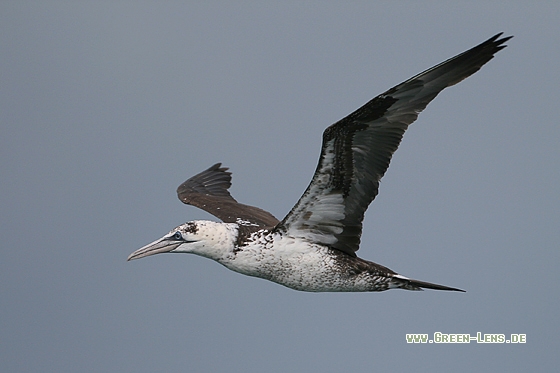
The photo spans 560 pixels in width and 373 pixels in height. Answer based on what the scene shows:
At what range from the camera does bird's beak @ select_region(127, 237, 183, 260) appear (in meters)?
13.7

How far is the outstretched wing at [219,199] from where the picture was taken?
15391 millimetres

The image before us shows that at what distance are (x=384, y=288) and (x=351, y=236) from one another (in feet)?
3.01

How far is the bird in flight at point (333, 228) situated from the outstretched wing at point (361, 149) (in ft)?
0.04

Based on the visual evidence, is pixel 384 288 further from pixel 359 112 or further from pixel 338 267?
pixel 359 112

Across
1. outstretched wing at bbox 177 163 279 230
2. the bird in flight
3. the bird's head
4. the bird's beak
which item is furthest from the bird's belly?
the bird's beak

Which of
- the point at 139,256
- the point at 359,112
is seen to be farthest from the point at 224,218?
the point at 359,112

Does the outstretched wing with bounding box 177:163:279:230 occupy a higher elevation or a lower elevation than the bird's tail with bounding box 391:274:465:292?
higher

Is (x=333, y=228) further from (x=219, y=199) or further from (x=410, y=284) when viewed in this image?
(x=219, y=199)

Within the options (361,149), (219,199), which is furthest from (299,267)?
(219,199)

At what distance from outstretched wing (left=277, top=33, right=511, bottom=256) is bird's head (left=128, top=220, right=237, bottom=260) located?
2.78 ft

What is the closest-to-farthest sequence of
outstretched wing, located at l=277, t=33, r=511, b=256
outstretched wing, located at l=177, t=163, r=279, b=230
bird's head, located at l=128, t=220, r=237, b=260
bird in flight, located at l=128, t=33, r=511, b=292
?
outstretched wing, located at l=277, t=33, r=511, b=256, bird in flight, located at l=128, t=33, r=511, b=292, bird's head, located at l=128, t=220, r=237, b=260, outstretched wing, located at l=177, t=163, r=279, b=230

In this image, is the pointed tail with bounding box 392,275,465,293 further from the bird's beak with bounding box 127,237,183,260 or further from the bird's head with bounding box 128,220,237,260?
the bird's beak with bounding box 127,237,183,260

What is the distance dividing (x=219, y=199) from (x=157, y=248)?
4073mm

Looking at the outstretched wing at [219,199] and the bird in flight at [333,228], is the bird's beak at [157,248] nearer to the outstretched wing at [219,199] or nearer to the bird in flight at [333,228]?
the bird in flight at [333,228]
